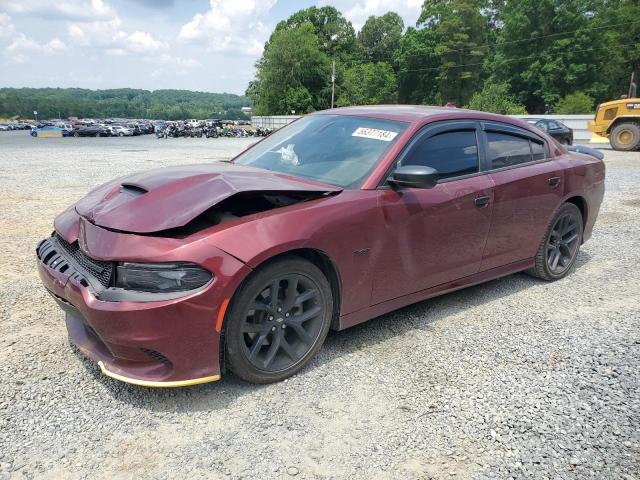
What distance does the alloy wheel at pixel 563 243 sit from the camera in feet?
14.9

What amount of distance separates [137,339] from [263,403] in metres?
0.75

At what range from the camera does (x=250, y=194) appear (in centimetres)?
268

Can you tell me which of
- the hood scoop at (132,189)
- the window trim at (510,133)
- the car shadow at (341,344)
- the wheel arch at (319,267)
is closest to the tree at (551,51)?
the window trim at (510,133)

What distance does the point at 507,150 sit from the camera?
407 centimetres

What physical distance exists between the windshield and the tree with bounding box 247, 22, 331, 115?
66465 mm

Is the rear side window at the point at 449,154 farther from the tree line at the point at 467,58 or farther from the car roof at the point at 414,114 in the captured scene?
the tree line at the point at 467,58

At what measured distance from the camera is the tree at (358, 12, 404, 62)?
83.7m

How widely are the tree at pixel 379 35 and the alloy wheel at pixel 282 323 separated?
86596 millimetres

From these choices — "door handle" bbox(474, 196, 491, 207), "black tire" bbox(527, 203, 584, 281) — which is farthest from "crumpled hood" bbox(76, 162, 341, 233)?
"black tire" bbox(527, 203, 584, 281)

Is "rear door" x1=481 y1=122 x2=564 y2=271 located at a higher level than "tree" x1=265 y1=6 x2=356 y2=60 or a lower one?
lower

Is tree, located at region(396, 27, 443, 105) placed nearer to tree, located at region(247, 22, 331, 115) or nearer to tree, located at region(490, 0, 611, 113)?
tree, located at region(247, 22, 331, 115)

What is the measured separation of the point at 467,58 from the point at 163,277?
226 feet

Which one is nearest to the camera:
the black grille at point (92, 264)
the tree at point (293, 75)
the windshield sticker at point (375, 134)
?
the black grille at point (92, 264)

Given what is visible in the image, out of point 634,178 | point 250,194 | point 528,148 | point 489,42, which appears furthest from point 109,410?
point 489,42
